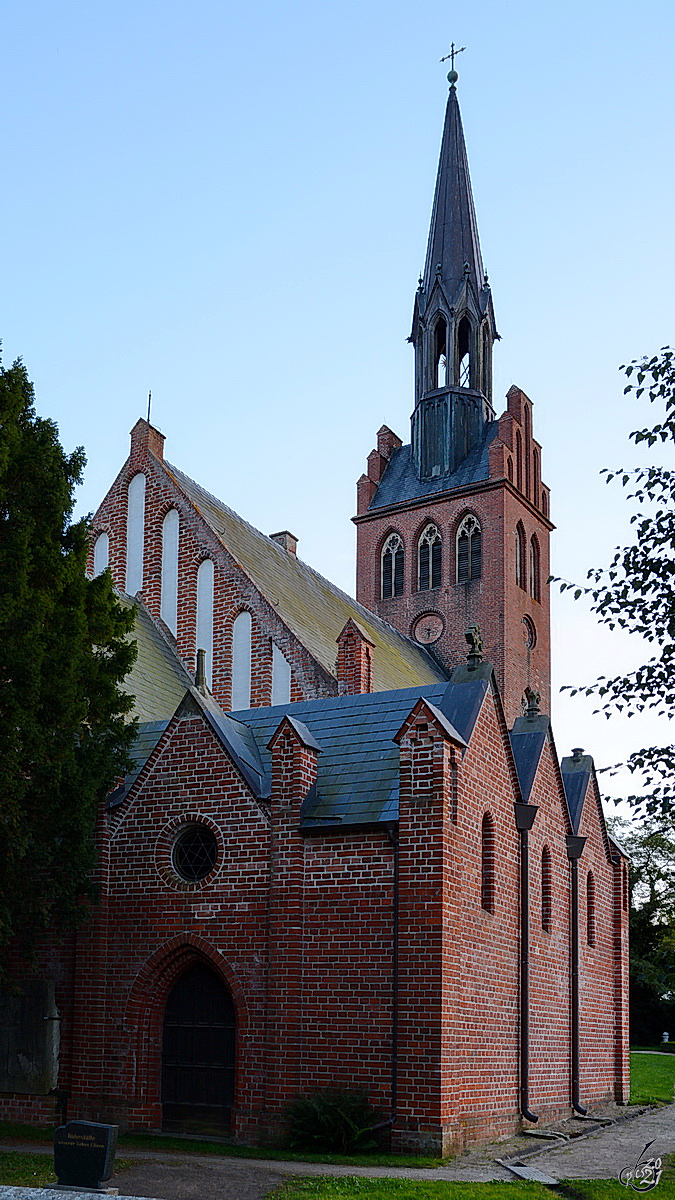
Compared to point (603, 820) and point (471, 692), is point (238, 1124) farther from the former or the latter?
point (603, 820)

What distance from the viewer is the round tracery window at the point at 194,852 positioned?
58.0 ft

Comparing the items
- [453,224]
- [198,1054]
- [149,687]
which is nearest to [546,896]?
[198,1054]

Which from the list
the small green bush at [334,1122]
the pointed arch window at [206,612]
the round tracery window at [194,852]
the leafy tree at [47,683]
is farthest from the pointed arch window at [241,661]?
the small green bush at [334,1122]

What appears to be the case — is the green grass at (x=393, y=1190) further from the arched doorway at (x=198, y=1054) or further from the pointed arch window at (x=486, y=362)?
the pointed arch window at (x=486, y=362)

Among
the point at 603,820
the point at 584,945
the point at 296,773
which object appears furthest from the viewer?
the point at 603,820

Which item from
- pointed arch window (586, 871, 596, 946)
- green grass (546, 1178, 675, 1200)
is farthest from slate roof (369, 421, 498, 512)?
green grass (546, 1178, 675, 1200)

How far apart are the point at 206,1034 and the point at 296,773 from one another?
3920 mm

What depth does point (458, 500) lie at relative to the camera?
135 feet

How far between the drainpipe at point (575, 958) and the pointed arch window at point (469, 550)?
60.5 feet

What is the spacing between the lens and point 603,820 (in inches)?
992

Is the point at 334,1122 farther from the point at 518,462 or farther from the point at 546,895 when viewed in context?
the point at 518,462

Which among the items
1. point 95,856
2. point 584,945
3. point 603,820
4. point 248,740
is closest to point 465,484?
point 603,820

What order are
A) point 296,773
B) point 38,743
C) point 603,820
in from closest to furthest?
point 38,743
point 296,773
point 603,820

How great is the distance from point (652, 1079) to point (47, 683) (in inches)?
938
